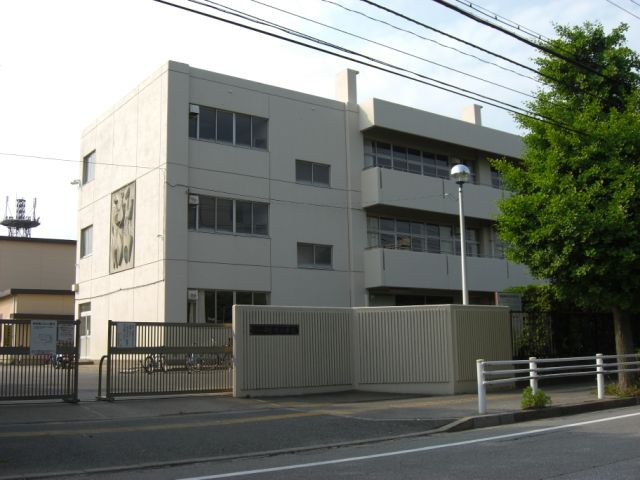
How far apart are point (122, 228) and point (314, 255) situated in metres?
7.66

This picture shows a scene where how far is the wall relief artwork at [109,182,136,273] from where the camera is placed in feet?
84.6

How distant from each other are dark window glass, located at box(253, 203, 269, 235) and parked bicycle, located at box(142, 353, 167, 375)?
10531mm

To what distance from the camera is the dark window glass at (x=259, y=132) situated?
25677 millimetres

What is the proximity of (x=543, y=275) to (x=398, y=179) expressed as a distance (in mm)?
12280

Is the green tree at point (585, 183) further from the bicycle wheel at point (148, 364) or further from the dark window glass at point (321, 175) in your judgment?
the dark window glass at point (321, 175)

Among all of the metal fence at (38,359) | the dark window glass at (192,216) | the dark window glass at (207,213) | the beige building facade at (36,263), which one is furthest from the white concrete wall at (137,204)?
the beige building facade at (36,263)

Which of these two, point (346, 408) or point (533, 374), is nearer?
point (533, 374)

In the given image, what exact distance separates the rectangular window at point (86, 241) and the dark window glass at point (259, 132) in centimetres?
944

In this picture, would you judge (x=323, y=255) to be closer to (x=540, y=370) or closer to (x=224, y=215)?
(x=224, y=215)

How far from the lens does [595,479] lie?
275 inches

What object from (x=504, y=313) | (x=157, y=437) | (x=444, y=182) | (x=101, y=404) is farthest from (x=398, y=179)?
(x=157, y=437)

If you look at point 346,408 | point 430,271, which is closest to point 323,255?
point 430,271

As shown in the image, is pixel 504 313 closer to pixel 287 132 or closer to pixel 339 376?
pixel 339 376

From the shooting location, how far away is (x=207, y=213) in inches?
952
